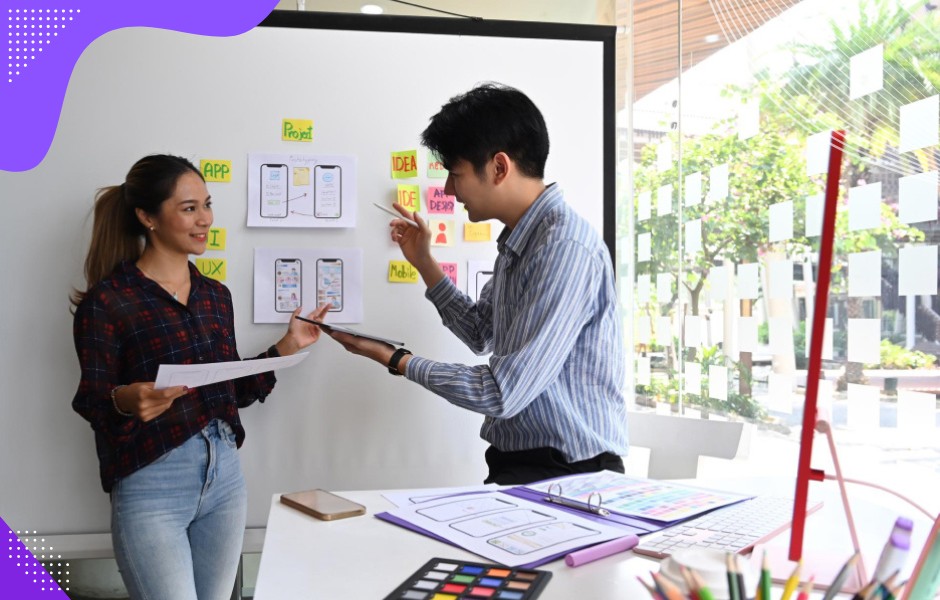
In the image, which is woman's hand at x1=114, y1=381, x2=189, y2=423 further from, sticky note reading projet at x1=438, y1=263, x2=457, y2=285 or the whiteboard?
sticky note reading projet at x1=438, y1=263, x2=457, y2=285

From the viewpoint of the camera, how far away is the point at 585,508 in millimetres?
1199

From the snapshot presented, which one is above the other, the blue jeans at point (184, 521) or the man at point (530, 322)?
the man at point (530, 322)

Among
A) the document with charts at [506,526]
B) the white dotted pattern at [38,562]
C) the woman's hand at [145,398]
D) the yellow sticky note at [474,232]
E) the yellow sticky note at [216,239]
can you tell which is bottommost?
the white dotted pattern at [38,562]

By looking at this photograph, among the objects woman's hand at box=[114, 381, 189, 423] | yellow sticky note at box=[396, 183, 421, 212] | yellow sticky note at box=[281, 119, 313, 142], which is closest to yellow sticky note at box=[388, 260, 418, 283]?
yellow sticky note at box=[396, 183, 421, 212]

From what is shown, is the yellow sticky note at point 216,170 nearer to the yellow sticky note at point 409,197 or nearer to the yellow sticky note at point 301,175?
the yellow sticky note at point 301,175

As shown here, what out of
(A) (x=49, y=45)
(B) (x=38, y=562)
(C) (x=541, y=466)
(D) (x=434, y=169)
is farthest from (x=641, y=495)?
(A) (x=49, y=45)

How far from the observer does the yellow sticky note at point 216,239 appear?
237 centimetres

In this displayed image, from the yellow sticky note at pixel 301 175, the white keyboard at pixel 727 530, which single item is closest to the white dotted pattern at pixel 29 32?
the yellow sticky note at pixel 301 175

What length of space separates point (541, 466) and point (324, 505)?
1.85 feet

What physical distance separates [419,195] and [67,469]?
1.37 metres

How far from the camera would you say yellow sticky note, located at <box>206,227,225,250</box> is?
2369 millimetres

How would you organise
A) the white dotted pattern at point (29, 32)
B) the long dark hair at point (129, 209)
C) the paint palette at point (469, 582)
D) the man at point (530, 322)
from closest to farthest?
the paint palette at point (469, 582) → the man at point (530, 322) → the long dark hair at point (129, 209) → the white dotted pattern at point (29, 32)

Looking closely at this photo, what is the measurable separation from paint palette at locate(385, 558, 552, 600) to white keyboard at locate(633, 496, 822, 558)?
8.0 inches

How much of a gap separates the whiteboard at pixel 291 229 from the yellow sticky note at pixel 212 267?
29 millimetres
